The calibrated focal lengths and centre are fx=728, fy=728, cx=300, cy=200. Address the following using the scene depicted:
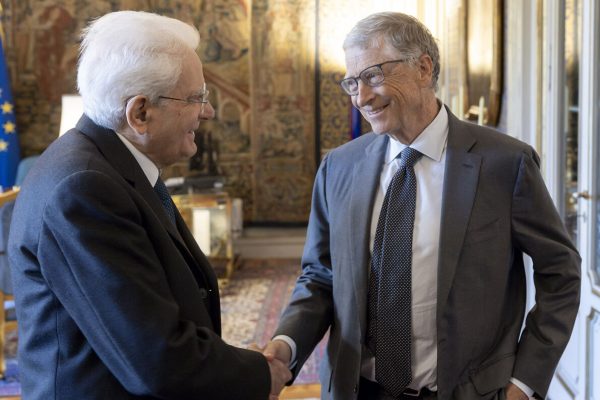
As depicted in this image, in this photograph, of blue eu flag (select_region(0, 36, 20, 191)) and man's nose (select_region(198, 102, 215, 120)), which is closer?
→ man's nose (select_region(198, 102, 215, 120))

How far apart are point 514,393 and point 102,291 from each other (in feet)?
3.63

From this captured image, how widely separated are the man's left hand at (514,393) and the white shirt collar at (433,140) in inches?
24.6

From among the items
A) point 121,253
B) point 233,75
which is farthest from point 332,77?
point 121,253

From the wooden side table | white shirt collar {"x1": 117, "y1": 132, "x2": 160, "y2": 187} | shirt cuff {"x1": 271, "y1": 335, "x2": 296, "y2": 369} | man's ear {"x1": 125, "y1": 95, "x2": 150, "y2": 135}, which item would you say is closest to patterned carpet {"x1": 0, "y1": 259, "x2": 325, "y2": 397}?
the wooden side table

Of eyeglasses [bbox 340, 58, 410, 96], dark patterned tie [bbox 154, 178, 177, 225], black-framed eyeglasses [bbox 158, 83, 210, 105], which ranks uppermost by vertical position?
eyeglasses [bbox 340, 58, 410, 96]

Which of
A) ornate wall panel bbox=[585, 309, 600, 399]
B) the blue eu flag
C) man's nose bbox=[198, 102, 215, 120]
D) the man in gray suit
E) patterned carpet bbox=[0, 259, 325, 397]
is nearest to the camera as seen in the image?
man's nose bbox=[198, 102, 215, 120]

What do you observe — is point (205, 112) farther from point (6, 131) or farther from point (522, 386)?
point (6, 131)

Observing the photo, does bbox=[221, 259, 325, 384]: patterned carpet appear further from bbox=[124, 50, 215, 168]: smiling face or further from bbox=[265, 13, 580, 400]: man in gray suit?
bbox=[124, 50, 215, 168]: smiling face

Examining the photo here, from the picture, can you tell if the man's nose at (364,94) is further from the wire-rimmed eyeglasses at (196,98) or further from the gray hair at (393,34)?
the wire-rimmed eyeglasses at (196,98)

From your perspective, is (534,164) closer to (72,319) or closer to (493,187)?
(493,187)

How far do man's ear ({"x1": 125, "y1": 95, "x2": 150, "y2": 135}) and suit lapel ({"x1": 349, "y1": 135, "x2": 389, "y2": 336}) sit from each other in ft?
2.10

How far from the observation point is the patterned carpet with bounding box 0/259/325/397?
5.30 meters

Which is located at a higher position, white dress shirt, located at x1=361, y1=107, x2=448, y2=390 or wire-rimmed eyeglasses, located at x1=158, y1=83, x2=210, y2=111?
wire-rimmed eyeglasses, located at x1=158, y1=83, x2=210, y2=111

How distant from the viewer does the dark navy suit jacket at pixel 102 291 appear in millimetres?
1395
